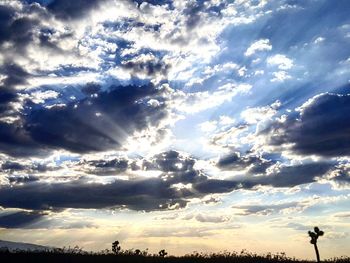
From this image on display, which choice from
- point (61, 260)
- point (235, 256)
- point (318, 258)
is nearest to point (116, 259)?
point (61, 260)

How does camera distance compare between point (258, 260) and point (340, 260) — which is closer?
point (258, 260)

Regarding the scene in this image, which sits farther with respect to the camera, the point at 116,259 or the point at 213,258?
the point at 213,258

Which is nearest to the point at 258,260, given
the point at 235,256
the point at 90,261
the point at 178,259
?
the point at 235,256

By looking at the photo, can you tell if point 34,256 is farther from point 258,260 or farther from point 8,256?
point 258,260

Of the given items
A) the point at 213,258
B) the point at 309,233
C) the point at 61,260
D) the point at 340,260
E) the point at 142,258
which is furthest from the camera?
the point at 309,233

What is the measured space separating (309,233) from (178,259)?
56.9 feet

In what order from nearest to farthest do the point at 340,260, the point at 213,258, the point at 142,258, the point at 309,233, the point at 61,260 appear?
the point at 61,260, the point at 142,258, the point at 213,258, the point at 340,260, the point at 309,233

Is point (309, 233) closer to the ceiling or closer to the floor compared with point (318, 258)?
closer to the ceiling

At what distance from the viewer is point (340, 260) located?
126ft

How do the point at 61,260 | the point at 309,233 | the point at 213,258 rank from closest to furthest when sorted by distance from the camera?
the point at 61,260
the point at 213,258
the point at 309,233

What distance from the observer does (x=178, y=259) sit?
3481 cm

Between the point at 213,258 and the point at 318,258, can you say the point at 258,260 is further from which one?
the point at 318,258

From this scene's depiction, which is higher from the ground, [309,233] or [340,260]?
[309,233]

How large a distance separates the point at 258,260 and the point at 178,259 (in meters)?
7.29
